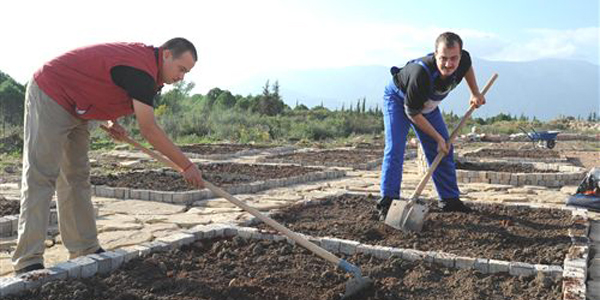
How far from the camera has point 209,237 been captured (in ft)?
14.7

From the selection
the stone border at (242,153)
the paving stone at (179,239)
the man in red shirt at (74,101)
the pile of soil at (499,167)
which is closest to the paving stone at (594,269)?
the man in red shirt at (74,101)

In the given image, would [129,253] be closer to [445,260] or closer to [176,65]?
[176,65]

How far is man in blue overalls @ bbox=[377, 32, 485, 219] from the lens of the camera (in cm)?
479

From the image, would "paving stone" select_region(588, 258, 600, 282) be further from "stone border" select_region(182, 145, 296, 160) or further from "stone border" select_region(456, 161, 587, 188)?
"stone border" select_region(182, 145, 296, 160)

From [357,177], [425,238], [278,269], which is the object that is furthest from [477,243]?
[357,177]

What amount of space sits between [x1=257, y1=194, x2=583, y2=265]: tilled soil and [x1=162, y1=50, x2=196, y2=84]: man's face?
1692 millimetres

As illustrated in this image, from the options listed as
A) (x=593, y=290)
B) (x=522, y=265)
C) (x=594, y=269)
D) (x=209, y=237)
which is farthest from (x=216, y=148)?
(x=593, y=290)

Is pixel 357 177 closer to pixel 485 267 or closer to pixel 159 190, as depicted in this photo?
pixel 159 190

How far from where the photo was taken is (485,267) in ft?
12.4

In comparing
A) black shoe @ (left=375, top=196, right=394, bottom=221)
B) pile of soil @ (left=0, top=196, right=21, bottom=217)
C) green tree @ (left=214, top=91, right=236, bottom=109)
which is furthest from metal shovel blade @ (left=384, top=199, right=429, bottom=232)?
green tree @ (left=214, top=91, right=236, bottom=109)

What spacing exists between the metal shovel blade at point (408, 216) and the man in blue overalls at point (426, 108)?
15.1 inches

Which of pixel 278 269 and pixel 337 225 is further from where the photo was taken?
pixel 337 225

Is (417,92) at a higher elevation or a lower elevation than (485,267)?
higher

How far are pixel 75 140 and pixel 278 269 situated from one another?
1596 millimetres
